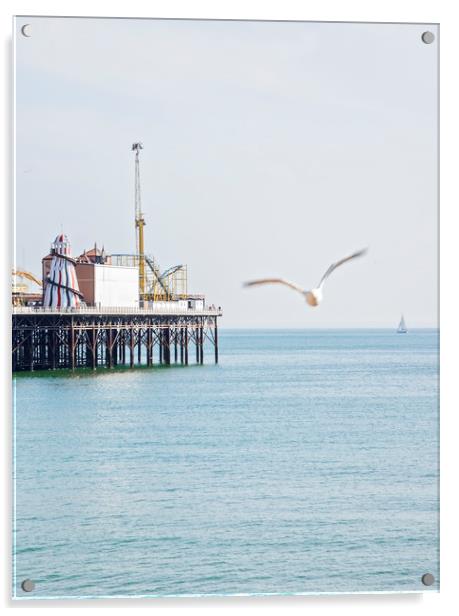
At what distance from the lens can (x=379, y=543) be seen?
13.5m

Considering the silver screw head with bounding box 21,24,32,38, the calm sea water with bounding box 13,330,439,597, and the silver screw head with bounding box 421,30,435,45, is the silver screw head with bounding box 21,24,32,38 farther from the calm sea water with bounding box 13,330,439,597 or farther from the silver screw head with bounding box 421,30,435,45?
the calm sea water with bounding box 13,330,439,597

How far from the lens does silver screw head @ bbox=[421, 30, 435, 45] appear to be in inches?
450

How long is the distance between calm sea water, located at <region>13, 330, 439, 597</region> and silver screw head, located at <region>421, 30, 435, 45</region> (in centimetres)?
458

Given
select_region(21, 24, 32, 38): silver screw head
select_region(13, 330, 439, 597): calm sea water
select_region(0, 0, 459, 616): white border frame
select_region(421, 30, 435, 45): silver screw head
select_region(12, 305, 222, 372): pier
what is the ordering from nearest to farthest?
select_region(0, 0, 459, 616): white border frame
select_region(21, 24, 32, 38): silver screw head
select_region(421, 30, 435, 45): silver screw head
select_region(13, 330, 439, 597): calm sea water
select_region(12, 305, 222, 372): pier

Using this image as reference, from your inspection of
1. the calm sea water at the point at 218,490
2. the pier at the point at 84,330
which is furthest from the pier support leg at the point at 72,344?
the calm sea water at the point at 218,490

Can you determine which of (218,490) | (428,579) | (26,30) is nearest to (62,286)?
(218,490)

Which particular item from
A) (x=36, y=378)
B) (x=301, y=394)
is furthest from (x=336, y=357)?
(x=36, y=378)

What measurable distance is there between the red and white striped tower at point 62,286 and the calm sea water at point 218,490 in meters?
1.76

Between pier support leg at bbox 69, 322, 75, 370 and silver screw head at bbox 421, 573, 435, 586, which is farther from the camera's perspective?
pier support leg at bbox 69, 322, 75, 370

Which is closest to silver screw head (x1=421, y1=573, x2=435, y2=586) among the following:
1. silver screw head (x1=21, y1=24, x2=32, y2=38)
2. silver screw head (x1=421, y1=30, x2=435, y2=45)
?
silver screw head (x1=421, y1=30, x2=435, y2=45)

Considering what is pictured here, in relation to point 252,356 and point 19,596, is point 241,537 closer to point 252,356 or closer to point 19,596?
point 19,596
